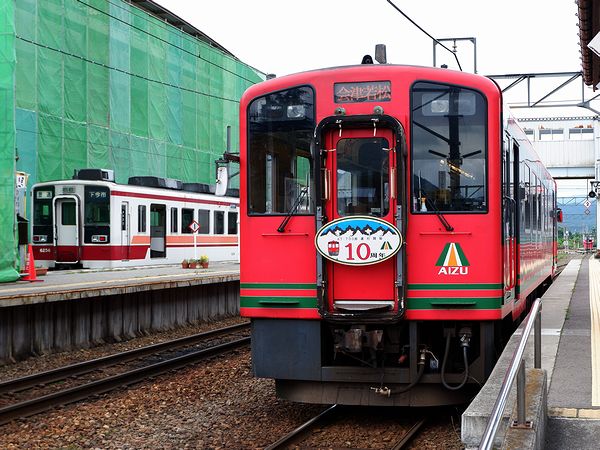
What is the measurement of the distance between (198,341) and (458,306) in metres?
8.12

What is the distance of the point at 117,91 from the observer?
3241 centimetres

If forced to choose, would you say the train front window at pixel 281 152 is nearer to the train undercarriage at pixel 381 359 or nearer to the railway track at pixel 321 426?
the train undercarriage at pixel 381 359

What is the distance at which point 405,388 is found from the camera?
7.17 m

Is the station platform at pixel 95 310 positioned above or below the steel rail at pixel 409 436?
above

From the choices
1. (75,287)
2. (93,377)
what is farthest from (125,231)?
(93,377)

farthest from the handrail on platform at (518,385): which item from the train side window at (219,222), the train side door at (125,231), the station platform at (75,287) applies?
the train side window at (219,222)

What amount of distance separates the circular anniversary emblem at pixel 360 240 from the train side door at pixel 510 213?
1.20m

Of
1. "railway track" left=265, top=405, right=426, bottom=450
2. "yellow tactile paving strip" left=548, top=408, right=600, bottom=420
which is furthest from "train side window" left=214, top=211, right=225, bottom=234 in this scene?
"yellow tactile paving strip" left=548, top=408, right=600, bottom=420

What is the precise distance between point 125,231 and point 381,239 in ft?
57.0

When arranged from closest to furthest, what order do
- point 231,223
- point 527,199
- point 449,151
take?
point 449,151 → point 527,199 → point 231,223

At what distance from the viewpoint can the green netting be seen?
53.5ft

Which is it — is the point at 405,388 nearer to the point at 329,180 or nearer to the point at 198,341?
the point at 329,180

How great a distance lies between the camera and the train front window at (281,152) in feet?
24.4

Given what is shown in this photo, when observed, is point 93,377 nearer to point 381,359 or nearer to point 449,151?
point 381,359
